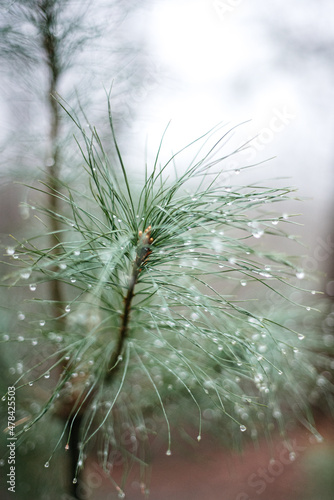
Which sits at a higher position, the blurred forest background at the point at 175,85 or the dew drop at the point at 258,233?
the blurred forest background at the point at 175,85

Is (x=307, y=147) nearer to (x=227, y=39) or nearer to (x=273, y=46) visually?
(x=273, y=46)

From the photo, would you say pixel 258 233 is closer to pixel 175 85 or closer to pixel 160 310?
pixel 160 310

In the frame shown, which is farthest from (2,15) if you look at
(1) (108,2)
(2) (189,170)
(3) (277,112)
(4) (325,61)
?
(4) (325,61)

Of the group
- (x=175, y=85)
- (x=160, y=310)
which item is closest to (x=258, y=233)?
(x=160, y=310)

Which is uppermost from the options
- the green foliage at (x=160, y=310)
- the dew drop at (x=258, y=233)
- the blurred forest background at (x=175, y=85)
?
the blurred forest background at (x=175, y=85)

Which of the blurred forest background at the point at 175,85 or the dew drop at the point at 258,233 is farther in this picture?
the blurred forest background at the point at 175,85
